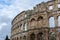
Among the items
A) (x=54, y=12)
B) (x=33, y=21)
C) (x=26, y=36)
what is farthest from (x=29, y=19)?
(x=54, y=12)

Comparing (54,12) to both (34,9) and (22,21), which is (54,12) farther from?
(22,21)

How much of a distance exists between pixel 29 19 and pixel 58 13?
6.57 metres

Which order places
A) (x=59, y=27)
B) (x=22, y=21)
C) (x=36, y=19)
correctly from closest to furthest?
1. (x=59, y=27)
2. (x=36, y=19)
3. (x=22, y=21)

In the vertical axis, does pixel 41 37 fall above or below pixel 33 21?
below

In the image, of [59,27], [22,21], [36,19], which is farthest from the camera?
[22,21]

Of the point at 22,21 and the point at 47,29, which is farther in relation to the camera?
the point at 22,21

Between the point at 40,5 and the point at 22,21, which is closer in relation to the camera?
the point at 40,5

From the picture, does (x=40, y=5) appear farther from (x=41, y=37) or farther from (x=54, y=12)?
(x=41, y=37)

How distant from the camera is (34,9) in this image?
101ft

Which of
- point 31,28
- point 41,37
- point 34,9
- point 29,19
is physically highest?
point 34,9

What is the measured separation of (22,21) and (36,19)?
20.4 feet

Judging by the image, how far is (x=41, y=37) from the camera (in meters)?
28.1

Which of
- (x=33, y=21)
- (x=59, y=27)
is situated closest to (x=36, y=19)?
(x=33, y=21)

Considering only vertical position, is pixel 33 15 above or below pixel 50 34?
above
